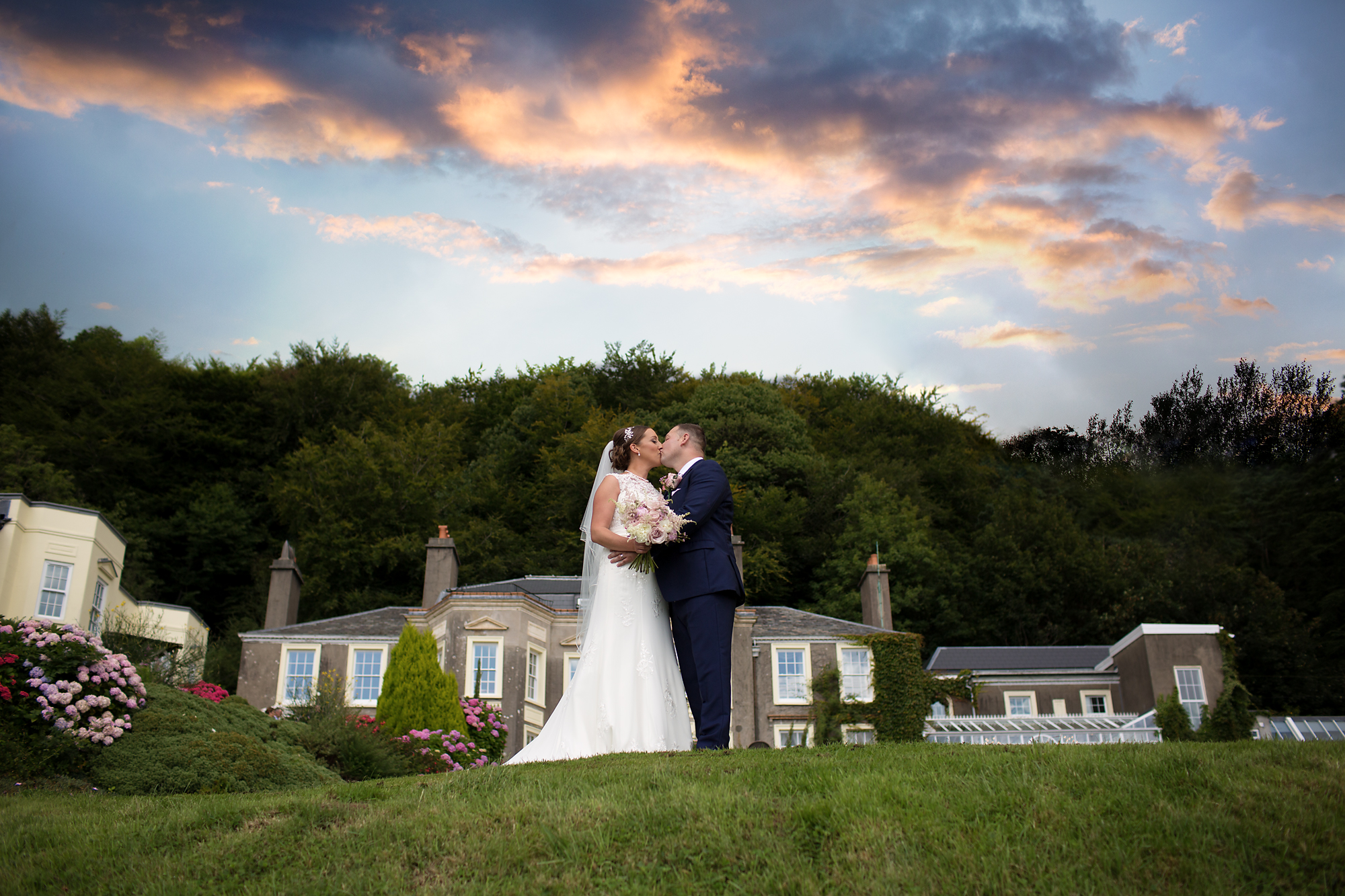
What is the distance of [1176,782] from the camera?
610 cm

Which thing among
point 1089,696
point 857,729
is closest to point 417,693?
point 857,729

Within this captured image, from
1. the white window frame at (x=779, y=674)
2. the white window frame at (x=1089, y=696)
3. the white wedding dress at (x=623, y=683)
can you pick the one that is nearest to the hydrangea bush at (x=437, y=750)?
the white wedding dress at (x=623, y=683)

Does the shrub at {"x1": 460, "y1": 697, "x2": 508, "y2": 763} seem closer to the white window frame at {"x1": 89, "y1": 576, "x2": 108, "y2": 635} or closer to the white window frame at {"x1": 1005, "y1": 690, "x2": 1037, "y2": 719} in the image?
the white window frame at {"x1": 89, "y1": 576, "x2": 108, "y2": 635}

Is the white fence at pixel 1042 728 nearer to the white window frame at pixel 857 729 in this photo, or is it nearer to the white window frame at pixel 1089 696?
the white window frame at pixel 857 729

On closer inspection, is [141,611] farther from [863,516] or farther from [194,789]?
[863,516]

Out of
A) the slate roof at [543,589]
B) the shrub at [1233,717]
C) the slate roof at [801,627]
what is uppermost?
the slate roof at [543,589]

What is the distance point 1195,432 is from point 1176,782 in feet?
182

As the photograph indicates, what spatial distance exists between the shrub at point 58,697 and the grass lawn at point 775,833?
5.20 meters

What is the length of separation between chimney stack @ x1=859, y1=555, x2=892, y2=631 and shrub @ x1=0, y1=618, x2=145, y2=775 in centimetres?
2628

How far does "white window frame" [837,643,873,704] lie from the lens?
31.2m

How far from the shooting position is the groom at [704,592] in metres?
8.77

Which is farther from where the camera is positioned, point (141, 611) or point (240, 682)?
point (141, 611)

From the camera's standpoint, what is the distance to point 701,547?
9.07 metres

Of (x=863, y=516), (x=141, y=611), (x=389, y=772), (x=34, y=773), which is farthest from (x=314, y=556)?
(x=34, y=773)
